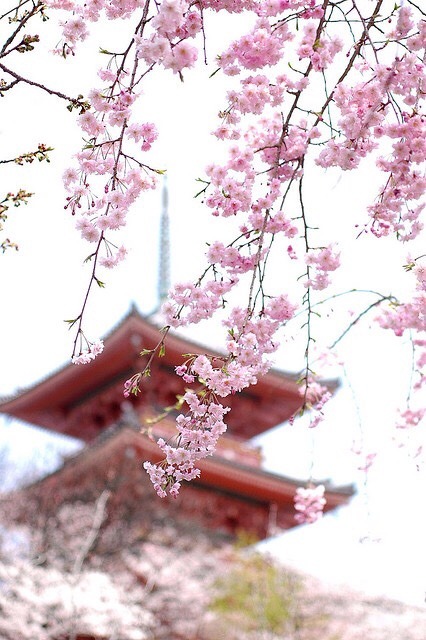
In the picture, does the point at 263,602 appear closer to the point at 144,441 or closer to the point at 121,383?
the point at 144,441

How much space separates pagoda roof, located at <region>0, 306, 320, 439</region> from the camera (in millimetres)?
16112

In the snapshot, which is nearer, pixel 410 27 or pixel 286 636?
pixel 410 27

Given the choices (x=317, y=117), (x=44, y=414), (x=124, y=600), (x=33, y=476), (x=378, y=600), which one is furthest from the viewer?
(x=44, y=414)

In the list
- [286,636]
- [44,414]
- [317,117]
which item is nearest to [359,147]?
[317,117]

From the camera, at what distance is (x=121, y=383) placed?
57.5 feet

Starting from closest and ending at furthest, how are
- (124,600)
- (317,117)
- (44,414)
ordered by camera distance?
(317,117) < (124,600) < (44,414)

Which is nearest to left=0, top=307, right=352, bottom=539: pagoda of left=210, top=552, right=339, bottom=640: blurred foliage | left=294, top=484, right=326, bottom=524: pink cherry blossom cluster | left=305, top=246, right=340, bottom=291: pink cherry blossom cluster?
left=210, top=552, right=339, bottom=640: blurred foliage

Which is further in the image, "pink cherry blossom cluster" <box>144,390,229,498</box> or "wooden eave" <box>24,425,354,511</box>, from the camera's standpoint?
"wooden eave" <box>24,425,354,511</box>

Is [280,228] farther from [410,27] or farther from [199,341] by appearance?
[199,341]

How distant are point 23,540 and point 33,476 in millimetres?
2864

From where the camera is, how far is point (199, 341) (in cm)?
1661

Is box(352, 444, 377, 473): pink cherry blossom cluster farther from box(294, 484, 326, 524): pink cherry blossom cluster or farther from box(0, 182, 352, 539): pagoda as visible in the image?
box(0, 182, 352, 539): pagoda

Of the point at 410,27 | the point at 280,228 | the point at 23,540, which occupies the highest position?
the point at 23,540

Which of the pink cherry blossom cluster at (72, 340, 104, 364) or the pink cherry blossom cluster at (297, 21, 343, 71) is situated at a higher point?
the pink cherry blossom cluster at (297, 21, 343, 71)
